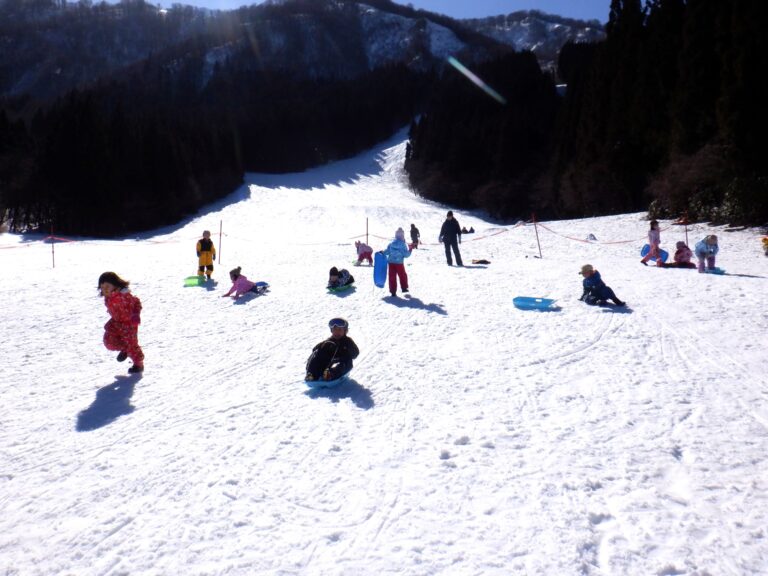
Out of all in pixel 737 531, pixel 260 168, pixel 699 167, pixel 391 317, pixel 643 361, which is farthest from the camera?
pixel 260 168

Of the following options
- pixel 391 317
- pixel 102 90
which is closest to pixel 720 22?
pixel 391 317

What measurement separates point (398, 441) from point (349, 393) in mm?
1286

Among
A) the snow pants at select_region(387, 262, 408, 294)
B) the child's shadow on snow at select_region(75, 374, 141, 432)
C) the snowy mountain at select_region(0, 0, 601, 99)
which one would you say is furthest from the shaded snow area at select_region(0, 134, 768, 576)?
the snowy mountain at select_region(0, 0, 601, 99)

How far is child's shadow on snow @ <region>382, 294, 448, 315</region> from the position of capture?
9492 millimetres

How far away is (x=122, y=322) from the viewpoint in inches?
241

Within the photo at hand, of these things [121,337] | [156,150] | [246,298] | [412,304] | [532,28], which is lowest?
[246,298]

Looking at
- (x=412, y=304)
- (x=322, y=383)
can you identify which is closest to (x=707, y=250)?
(x=412, y=304)

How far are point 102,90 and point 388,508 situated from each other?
105580 millimetres

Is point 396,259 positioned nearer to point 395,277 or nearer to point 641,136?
point 395,277

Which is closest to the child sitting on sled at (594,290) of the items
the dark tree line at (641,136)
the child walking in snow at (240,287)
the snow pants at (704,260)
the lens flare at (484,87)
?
the snow pants at (704,260)

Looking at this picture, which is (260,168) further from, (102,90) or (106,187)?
(102,90)

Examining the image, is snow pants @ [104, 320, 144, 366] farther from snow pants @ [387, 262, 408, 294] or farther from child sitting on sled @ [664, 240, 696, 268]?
child sitting on sled @ [664, 240, 696, 268]

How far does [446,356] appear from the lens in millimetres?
6695

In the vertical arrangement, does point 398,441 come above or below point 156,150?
below
